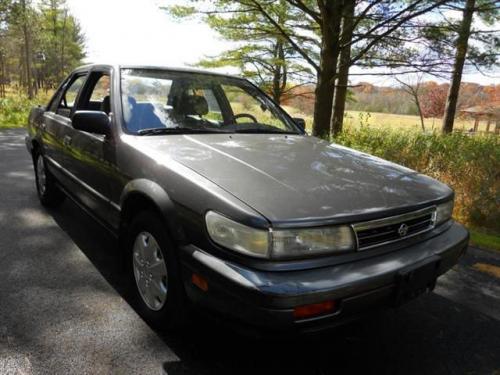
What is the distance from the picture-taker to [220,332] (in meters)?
2.37

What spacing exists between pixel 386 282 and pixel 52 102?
4081mm

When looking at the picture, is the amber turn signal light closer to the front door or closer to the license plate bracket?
the license plate bracket

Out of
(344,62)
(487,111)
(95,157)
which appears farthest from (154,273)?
(487,111)

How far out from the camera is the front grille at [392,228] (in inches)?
75.7

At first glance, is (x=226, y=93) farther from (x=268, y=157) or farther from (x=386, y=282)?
(x=386, y=282)

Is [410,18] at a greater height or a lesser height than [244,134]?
greater

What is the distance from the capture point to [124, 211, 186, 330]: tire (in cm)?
210

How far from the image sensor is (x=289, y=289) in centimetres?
163

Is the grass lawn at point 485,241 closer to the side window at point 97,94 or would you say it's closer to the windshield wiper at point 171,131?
the windshield wiper at point 171,131

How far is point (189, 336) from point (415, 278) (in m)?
1.29

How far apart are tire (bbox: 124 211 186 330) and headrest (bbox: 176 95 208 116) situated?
1.05 metres

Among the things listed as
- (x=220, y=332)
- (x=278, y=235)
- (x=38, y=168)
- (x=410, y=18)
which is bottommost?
(x=220, y=332)

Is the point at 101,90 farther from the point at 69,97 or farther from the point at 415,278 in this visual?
the point at 415,278

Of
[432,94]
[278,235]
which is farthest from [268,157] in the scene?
[432,94]
